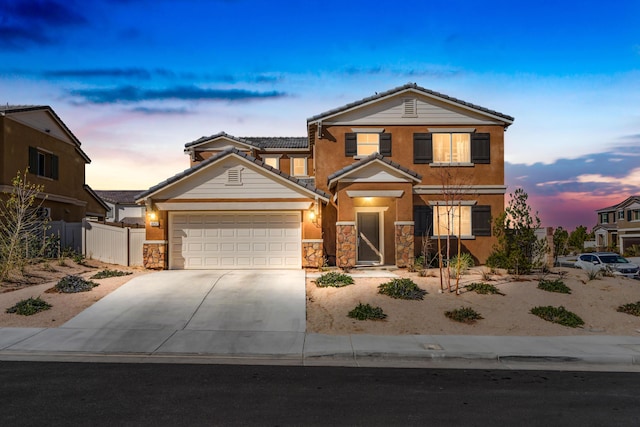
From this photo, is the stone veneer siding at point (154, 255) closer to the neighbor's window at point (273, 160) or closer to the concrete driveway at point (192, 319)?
the concrete driveway at point (192, 319)

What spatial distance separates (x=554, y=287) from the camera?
14594mm

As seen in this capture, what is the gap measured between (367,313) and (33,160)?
20.8 m

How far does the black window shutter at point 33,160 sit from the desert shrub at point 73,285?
12.3 m

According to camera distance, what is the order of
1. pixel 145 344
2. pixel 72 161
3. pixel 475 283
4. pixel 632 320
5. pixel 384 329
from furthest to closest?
pixel 72 161
pixel 475 283
pixel 632 320
pixel 384 329
pixel 145 344

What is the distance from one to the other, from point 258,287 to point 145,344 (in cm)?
533

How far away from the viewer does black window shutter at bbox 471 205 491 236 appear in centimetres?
2191

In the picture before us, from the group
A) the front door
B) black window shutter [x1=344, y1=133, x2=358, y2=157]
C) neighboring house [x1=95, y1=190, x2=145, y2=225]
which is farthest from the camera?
neighboring house [x1=95, y1=190, x2=145, y2=225]

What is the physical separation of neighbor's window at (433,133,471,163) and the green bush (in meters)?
9.91

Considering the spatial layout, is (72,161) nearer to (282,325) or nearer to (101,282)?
(101,282)

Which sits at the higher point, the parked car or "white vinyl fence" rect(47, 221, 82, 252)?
"white vinyl fence" rect(47, 221, 82, 252)

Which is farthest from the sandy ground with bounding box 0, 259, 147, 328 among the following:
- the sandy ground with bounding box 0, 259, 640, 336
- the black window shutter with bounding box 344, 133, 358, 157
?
the black window shutter with bounding box 344, 133, 358, 157

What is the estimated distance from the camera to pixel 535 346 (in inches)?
403

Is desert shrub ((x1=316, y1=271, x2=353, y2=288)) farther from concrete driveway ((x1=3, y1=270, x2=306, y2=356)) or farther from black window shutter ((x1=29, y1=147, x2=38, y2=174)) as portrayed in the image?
black window shutter ((x1=29, y1=147, x2=38, y2=174))

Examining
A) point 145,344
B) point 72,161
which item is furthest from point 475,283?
point 72,161
